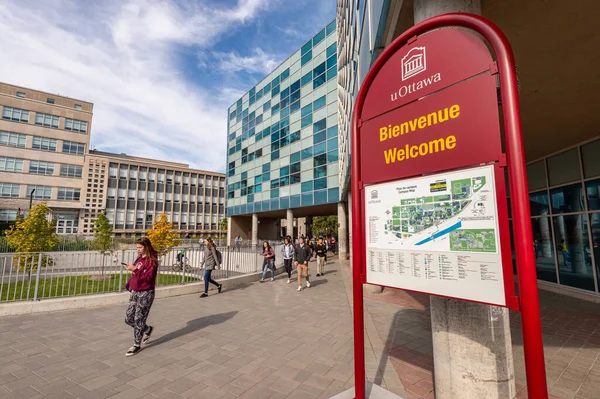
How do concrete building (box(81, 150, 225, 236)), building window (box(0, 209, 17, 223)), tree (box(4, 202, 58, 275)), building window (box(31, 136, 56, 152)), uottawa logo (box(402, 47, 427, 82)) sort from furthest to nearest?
concrete building (box(81, 150, 225, 236)) → building window (box(31, 136, 56, 152)) → building window (box(0, 209, 17, 223)) → tree (box(4, 202, 58, 275)) → uottawa logo (box(402, 47, 427, 82))

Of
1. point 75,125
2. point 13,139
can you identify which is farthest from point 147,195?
point 13,139

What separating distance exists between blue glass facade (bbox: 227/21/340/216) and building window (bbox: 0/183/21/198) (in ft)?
110

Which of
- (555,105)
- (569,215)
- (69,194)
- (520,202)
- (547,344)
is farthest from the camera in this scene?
(69,194)

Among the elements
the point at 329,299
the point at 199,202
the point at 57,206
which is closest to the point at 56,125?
the point at 57,206

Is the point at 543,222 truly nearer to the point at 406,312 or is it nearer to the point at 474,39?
the point at 406,312

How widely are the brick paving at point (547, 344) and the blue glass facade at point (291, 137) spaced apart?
18.3m

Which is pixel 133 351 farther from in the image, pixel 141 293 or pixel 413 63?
pixel 413 63

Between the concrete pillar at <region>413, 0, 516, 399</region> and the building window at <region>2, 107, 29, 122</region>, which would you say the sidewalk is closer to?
the concrete pillar at <region>413, 0, 516, 399</region>

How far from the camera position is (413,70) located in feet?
8.93

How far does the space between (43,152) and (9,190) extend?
7.46 metres

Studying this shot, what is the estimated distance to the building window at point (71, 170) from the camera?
4781cm

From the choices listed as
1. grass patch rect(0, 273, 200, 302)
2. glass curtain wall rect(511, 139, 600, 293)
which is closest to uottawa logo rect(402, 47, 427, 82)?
glass curtain wall rect(511, 139, 600, 293)

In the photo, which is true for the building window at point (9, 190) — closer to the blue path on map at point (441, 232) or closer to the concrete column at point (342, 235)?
the concrete column at point (342, 235)

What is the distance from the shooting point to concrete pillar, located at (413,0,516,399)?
254 cm
